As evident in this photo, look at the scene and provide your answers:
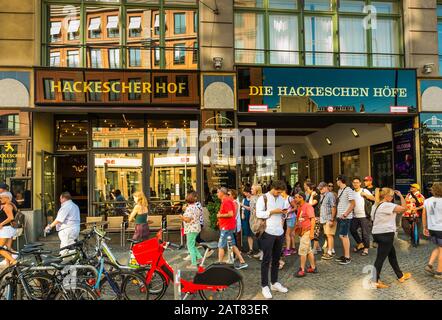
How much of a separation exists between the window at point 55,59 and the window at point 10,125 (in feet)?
6.06

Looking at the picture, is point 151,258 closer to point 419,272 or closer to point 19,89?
point 419,272

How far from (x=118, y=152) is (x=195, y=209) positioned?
4.87m

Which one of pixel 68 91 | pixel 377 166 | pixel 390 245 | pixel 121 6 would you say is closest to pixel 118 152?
pixel 68 91

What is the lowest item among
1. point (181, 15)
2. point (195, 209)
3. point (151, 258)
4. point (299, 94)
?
point (151, 258)

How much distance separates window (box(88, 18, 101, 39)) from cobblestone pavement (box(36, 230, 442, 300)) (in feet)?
22.0

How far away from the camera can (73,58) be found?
11.9 meters

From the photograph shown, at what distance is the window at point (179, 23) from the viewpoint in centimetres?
1229

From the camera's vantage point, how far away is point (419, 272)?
7688mm

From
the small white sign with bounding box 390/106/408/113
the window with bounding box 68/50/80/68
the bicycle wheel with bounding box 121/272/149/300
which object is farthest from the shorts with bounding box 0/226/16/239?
the small white sign with bounding box 390/106/408/113

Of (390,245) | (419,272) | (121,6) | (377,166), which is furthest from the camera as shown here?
(377,166)

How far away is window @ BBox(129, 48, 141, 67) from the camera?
12.0 metres

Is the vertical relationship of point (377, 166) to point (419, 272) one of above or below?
above
